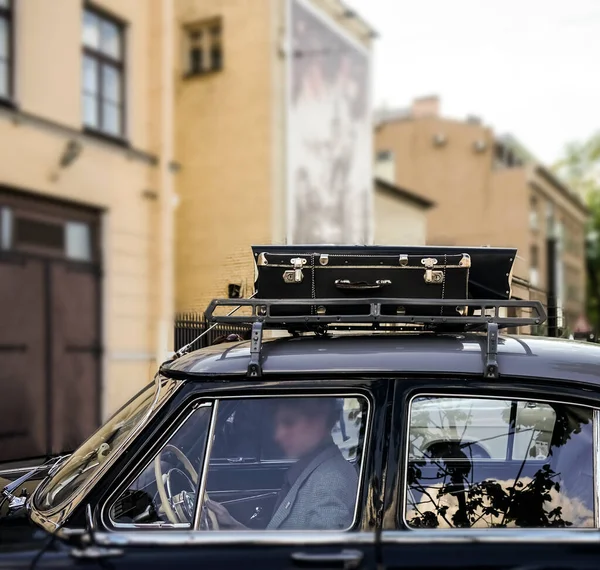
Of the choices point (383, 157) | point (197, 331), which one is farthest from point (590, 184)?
point (197, 331)

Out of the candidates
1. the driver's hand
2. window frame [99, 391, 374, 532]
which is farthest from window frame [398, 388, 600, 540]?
the driver's hand

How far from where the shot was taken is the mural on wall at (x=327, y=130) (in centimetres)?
1756

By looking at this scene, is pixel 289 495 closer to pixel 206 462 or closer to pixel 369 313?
pixel 206 462

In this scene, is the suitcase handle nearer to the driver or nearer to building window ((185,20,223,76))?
the driver

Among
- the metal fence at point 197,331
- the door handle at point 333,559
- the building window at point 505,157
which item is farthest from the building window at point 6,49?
the building window at point 505,157

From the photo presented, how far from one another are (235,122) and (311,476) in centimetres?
1539

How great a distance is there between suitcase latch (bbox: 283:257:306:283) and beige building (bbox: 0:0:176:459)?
6.96 metres

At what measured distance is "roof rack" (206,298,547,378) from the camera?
2443 millimetres

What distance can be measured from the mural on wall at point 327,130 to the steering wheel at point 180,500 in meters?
14.1

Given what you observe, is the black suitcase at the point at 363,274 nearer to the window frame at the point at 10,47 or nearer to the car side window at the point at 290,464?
the car side window at the point at 290,464

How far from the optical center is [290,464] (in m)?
2.60

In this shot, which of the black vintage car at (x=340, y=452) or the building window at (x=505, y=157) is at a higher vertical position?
the building window at (x=505, y=157)

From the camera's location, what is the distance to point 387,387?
2.38 m

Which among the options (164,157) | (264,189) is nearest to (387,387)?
(164,157)
